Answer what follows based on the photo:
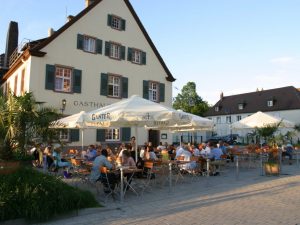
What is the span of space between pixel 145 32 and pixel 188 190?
18.7 m

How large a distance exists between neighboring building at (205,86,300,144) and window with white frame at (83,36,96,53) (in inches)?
1326

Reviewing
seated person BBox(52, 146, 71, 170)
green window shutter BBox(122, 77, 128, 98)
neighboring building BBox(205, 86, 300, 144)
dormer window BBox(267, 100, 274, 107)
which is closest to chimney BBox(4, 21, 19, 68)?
green window shutter BBox(122, 77, 128, 98)

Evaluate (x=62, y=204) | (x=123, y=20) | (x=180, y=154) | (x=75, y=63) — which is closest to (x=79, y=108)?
(x=75, y=63)

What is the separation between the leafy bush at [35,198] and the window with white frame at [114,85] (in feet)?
55.3

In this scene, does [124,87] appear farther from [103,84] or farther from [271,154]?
[271,154]

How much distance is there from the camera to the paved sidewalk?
6.49 m

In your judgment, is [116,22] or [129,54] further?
[129,54]

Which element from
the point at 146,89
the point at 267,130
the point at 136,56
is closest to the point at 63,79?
the point at 136,56

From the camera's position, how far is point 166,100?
27641mm

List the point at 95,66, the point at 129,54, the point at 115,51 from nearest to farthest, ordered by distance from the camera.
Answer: the point at 95,66, the point at 115,51, the point at 129,54

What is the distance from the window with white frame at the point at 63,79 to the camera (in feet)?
69.3

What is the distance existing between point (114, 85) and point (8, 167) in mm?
17186

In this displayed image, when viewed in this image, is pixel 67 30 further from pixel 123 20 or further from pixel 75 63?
pixel 123 20

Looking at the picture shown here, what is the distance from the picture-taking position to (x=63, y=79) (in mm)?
21422
